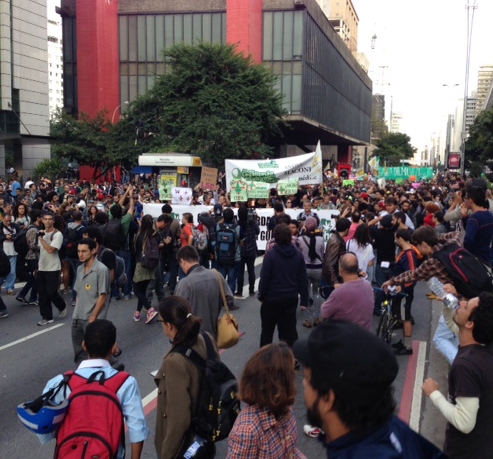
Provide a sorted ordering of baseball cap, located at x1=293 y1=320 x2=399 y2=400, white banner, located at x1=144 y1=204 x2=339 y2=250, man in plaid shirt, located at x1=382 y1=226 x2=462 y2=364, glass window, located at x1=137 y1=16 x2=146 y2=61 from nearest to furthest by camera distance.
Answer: baseball cap, located at x1=293 y1=320 x2=399 y2=400 < man in plaid shirt, located at x1=382 y1=226 x2=462 y2=364 < white banner, located at x1=144 y1=204 x2=339 y2=250 < glass window, located at x1=137 y1=16 x2=146 y2=61

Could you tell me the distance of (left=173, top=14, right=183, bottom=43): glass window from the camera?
167 feet

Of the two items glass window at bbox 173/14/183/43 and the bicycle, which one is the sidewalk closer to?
the bicycle

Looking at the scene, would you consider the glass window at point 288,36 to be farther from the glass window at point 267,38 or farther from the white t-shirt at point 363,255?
the white t-shirt at point 363,255

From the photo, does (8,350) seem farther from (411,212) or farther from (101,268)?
(411,212)

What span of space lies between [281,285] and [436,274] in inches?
75.2

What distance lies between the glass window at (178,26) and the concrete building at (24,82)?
1298cm

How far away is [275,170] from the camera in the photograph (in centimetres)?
1741

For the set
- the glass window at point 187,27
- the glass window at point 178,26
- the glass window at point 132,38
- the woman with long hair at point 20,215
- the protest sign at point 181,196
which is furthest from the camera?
the glass window at point 132,38

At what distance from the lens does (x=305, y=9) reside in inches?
1909

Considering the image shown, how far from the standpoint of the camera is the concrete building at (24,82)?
37.2m

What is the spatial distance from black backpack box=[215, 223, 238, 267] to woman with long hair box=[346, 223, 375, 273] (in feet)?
7.75

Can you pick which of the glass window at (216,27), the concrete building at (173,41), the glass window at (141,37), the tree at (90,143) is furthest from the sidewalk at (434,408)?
the glass window at (141,37)

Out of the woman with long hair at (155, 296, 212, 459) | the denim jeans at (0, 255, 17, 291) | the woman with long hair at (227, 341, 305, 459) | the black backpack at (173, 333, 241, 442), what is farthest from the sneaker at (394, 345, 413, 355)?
the denim jeans at (0, 255, 17, 291)

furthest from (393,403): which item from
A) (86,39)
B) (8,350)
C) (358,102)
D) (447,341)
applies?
(358,102)
